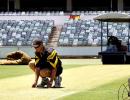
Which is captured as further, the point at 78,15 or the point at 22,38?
the point at 78,15

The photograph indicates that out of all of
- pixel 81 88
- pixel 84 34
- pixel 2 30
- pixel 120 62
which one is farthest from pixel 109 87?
pixel 2 30

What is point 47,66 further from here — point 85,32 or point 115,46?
point 85,32

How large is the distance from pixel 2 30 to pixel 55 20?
197 inches

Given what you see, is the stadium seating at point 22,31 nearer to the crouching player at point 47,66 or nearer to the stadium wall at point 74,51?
the stadium wall at point 74,51

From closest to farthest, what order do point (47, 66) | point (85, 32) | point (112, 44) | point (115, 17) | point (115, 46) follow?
point (47, 66), point (115, 17), point (115, 46), point (112, 44), point (85, 32)

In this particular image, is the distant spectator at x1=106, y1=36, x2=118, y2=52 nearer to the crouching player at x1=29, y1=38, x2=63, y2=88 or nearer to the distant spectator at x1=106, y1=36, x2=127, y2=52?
the distant spectator at x1=106, y1=36, x2=127, y2=52

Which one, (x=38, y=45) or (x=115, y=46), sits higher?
(x=38, y=45)

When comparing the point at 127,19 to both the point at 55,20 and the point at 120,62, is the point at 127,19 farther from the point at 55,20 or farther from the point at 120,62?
the point at 55,20

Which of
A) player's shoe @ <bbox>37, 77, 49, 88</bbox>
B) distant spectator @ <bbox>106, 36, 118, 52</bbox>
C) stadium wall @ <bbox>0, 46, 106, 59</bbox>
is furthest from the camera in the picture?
stadium wall @ <bbox>0, 46, 106, 59</bbox>

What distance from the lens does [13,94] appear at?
13836 millimetres

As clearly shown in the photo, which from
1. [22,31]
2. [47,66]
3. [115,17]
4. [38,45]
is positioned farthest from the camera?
[22,31]

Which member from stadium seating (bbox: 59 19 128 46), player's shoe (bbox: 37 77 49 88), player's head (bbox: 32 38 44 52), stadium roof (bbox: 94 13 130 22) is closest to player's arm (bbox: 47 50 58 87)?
player's shoe (bbox: 37 77 49 88)

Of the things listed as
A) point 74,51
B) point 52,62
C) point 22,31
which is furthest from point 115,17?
point 52,62

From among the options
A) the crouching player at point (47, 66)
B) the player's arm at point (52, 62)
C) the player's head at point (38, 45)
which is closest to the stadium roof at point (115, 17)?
the crouching player at point (47, 66)
